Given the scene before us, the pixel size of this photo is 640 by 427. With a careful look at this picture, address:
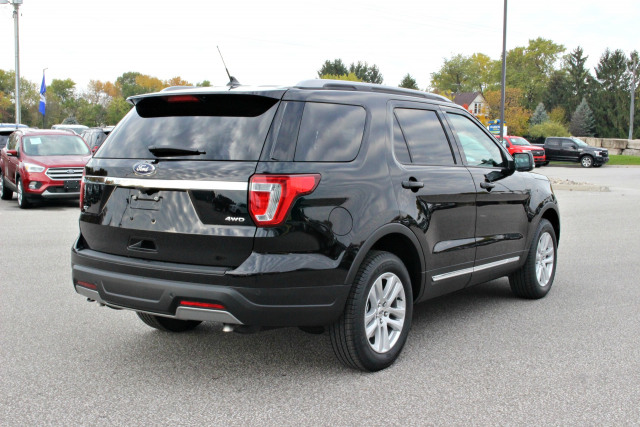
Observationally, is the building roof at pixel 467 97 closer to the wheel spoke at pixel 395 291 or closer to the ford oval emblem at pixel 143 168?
the wheel spoke at pixel 395 291

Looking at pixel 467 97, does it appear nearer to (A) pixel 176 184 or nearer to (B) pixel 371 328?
(B) pixel 371 328

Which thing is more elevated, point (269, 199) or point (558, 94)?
point (558, 94)

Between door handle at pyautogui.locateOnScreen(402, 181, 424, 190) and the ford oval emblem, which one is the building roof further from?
the ford oval emblem

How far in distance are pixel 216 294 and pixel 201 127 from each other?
3.42 ft

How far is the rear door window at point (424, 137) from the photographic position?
16.1 feet

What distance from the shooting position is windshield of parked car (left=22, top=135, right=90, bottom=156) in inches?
621

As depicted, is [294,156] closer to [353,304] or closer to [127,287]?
[353,304]

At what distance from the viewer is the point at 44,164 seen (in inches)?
590

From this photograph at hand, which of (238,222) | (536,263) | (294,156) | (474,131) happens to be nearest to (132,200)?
(238,222)

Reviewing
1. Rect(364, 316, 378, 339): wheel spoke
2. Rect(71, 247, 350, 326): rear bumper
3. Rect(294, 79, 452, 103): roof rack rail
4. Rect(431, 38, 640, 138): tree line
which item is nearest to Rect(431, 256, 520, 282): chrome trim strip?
Rect(364, 316, 378, 339): wheel spoke

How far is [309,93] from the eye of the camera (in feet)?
13.9

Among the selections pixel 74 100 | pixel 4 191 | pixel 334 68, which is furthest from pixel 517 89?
pixel 4 191

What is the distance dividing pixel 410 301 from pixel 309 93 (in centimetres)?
157

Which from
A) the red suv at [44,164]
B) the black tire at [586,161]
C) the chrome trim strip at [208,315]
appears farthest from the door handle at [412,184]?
the black tire at [586,161]
